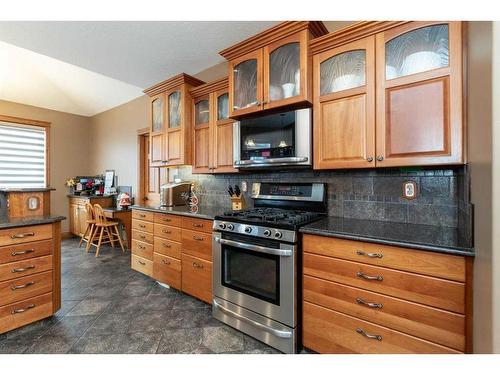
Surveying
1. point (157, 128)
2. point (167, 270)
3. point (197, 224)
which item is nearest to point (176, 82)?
point (157, 128)

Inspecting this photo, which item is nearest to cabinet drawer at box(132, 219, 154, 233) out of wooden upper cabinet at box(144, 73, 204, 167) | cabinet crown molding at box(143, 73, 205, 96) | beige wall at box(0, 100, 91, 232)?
wooden upper cabinet at box(144, 73, 204, 167)

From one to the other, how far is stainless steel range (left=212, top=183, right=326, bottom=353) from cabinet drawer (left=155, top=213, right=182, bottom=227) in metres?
0.61

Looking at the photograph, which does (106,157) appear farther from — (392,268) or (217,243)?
(392,268)

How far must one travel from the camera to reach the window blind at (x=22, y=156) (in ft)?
14.5

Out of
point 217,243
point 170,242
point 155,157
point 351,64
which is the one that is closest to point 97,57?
point 155,157

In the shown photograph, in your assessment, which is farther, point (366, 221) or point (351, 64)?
point (366, 221)

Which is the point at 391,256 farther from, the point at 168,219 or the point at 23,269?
the point at 23,269

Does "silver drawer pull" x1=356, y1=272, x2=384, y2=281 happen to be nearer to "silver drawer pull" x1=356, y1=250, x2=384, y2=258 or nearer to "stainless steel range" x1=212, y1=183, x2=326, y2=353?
"silver drawer pull" x1=356, y1=250, x2=384, y2=258

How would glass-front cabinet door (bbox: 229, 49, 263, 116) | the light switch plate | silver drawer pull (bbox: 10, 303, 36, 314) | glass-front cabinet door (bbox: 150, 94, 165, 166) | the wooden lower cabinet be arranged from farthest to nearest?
glass-front cabinet door (bbox: 150, 94, 165, 166) < glass-front cabinet door (bbox: 229, 49, 263, 116) < silver drawer pull (bbox: 10, 303, 36, 314) < the light switch plate < the wooden lower cabinet

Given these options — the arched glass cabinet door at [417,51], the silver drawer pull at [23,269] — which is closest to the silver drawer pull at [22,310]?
the silver drawer pull at [23,269]

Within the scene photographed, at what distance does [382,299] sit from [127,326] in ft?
6.44

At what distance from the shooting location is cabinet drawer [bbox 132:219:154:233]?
9.09 ft

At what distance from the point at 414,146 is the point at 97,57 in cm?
350

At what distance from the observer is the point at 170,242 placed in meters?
2.52
